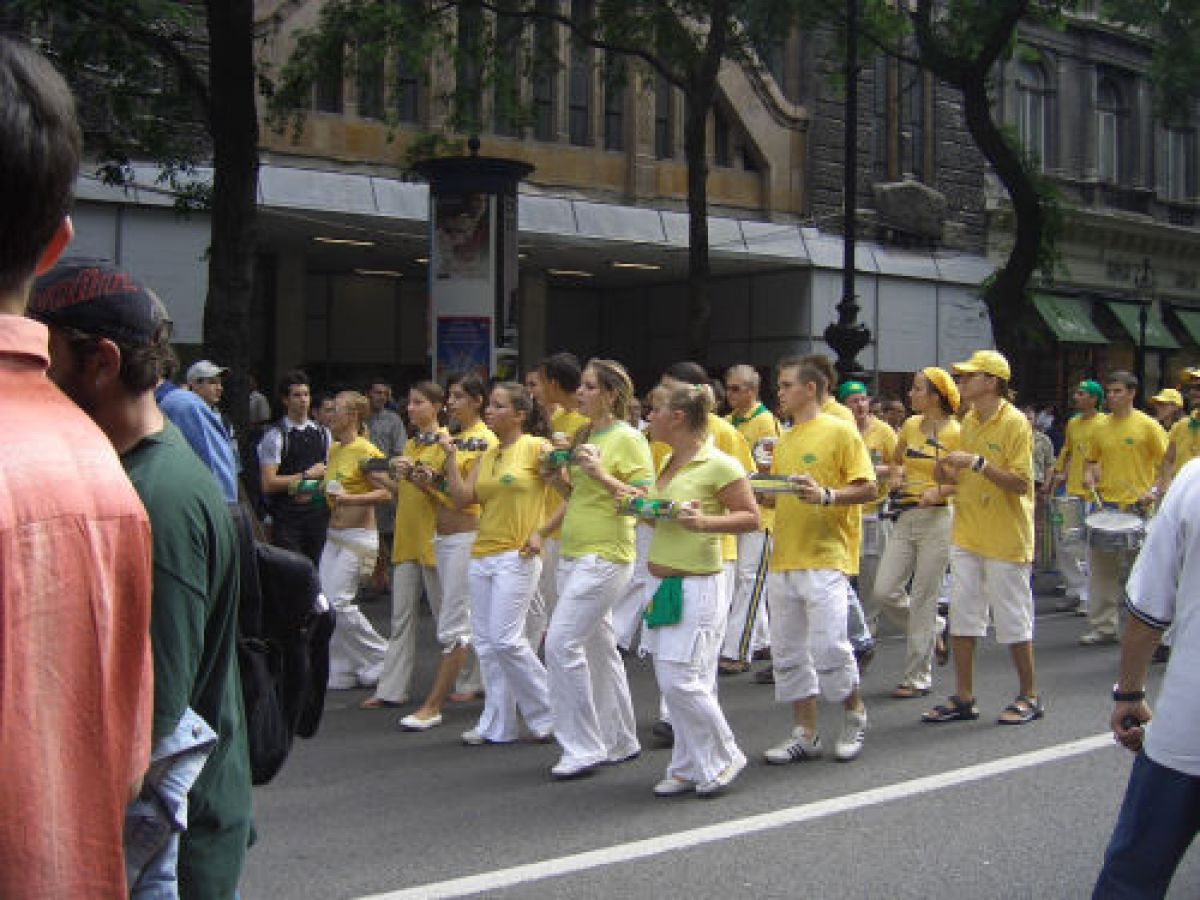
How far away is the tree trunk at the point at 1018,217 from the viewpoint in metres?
19.4

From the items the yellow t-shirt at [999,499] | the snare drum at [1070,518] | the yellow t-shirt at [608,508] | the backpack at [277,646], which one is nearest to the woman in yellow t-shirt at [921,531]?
the yellow t-shirt at [999,499]

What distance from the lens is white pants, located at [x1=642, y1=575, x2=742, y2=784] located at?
266 inches

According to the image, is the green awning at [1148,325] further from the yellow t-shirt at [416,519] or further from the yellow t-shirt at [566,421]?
the yellow t-shirt at [416,519]

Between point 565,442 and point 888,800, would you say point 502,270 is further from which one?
point 888,800

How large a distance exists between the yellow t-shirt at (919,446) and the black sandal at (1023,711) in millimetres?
1916

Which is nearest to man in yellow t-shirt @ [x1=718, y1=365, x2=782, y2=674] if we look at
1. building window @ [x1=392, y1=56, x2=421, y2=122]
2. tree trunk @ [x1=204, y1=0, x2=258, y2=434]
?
tree trunk @ [x1=204, y1=0, x2=258, y2=434]

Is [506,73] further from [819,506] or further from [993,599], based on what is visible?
[819,506]

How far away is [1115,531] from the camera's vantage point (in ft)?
36.7

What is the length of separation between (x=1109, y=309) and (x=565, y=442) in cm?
2750

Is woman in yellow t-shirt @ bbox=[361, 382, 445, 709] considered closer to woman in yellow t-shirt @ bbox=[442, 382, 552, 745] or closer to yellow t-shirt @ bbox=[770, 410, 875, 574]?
woman in yellow t-shirt @ bbox=[442, 382, 552, 745]

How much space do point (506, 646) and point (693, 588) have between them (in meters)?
1.46

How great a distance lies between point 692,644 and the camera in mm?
→ 6793

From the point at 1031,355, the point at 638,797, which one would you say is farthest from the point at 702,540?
the point at 1031,355

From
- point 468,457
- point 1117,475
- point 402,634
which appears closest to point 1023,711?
point 468,457
